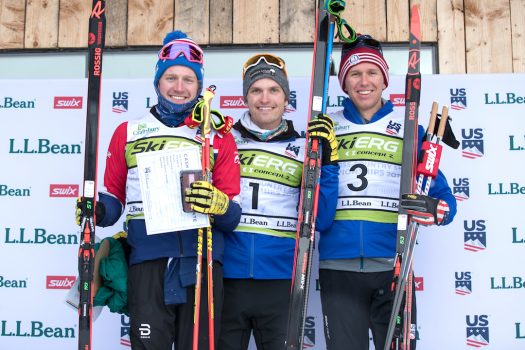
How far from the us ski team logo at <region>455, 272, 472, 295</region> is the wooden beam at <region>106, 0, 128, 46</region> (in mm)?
2908

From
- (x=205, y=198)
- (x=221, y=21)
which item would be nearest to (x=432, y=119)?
(x=205, y=198)

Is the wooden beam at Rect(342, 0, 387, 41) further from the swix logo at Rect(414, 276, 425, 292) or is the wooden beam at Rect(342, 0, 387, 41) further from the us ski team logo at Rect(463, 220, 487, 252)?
the swix logo at Rect(414, 276, 425, 292)

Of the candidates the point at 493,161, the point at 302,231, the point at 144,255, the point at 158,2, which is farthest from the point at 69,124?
the point at 493,161

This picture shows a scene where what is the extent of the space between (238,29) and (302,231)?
2266 millimetres

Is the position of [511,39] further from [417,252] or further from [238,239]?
[238,239]

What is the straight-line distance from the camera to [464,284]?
359cm

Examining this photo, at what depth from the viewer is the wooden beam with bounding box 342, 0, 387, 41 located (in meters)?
4.45

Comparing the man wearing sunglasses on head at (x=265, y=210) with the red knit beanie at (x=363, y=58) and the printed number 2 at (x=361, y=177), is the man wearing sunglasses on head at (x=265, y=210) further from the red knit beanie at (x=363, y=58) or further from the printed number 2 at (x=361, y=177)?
the red knit beanie at (x=363, y=58)

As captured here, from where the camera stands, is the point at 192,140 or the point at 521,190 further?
the point at 521,190

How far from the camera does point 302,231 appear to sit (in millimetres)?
2703

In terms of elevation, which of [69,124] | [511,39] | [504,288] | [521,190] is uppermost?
[511,39]

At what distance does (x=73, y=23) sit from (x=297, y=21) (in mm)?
1718

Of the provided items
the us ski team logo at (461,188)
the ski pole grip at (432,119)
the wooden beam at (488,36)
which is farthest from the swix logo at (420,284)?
the wooden beam at (488,36)

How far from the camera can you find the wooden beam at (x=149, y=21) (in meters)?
4.51
